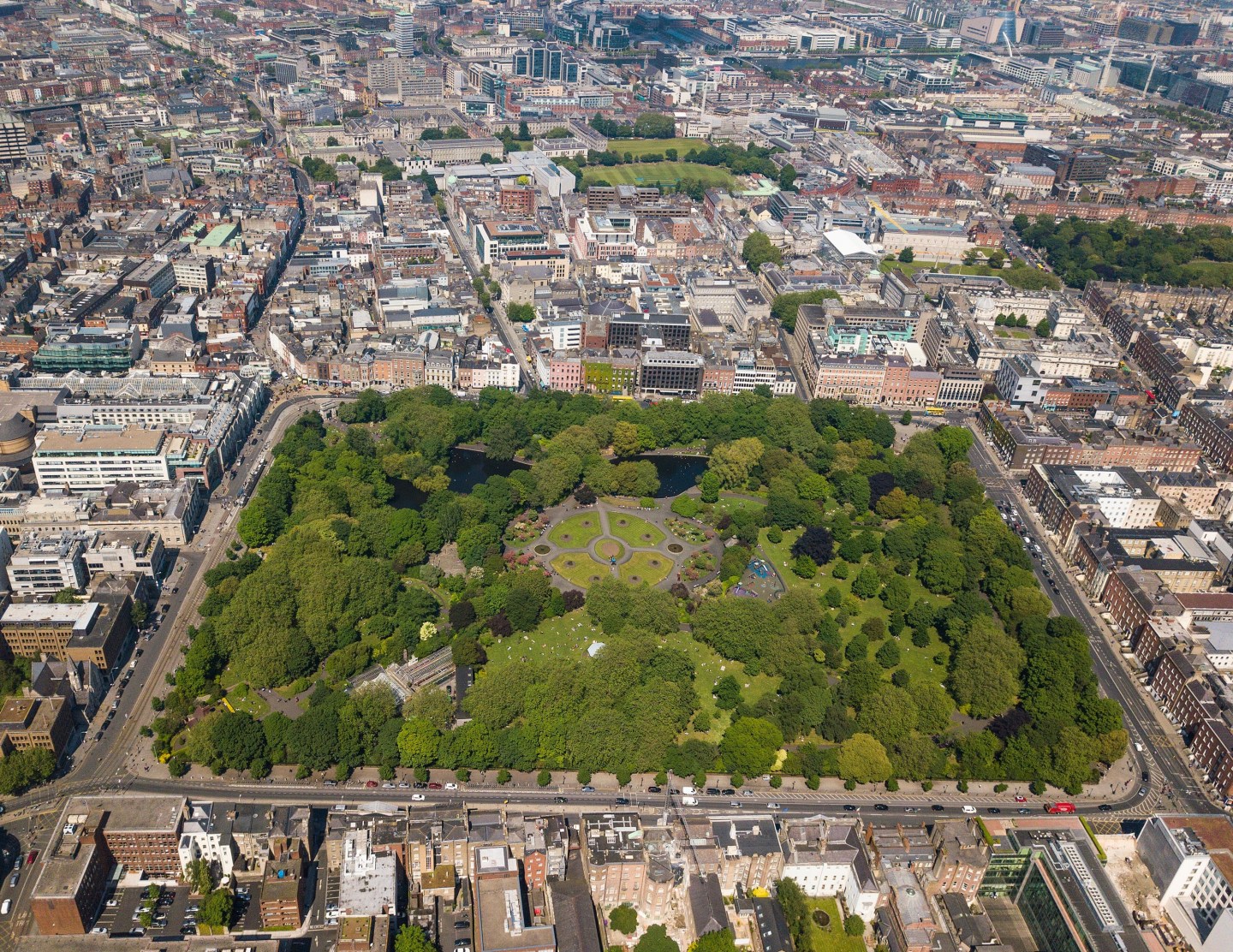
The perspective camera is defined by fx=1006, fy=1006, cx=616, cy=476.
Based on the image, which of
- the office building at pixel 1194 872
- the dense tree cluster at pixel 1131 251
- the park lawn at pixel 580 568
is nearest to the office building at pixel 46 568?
the park lawn at pixel 580 568

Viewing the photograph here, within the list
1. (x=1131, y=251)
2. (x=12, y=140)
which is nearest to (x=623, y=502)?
(x=1131, y=251)

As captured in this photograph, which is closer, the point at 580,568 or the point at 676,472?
the point at 580,568

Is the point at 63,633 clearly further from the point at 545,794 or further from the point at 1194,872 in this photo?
the point at 1194,872

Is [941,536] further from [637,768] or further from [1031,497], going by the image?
[637,768]

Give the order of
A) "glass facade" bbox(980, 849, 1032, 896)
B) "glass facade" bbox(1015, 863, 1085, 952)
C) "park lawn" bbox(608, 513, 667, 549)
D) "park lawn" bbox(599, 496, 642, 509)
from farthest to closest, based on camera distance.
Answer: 1. "park lawn" bbox(599, 496, 642, 509)
2. "park lawn" bbox(608, 513, 667, 549)
3. "glass facade" bbox(980, 849, 1032, 896)
4. "glass facade" bbox(1015, 863, 1085, 952)

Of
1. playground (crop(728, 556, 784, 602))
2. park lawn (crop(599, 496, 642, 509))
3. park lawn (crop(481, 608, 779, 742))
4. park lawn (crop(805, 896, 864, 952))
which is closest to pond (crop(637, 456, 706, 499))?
park lawn (crop(599, 496, 642, 509))

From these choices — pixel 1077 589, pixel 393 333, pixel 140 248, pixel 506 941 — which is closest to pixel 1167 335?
pixel 1077 589

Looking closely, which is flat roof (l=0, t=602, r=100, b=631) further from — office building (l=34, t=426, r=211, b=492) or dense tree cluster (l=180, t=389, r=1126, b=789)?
office building (l=34, t=426, r=211, b=492)
